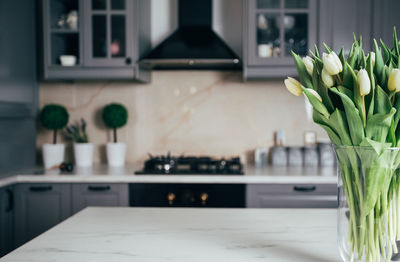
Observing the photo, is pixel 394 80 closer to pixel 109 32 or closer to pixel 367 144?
pixel 367 144

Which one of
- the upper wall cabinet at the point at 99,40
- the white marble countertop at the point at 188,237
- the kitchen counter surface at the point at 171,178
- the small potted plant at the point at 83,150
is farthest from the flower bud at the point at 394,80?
the small potted plant at the point at 83,150

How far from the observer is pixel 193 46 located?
2820 mm

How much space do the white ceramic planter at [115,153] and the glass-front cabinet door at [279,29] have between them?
1186 millimetres

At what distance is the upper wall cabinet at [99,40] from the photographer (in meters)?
2.81

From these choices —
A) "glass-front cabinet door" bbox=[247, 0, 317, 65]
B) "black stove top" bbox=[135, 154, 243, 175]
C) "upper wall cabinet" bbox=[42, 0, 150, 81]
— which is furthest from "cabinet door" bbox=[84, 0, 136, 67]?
"glass-front cabinet door" bbox=[247, 0, 317, 65]

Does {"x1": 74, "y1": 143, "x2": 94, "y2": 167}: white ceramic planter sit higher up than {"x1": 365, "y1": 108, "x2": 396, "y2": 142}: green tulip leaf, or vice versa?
{"x1": 365, "y1": 108, "x2": 396, "y2": 142}: green tulip leaf

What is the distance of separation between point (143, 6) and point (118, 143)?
1066 millimetres

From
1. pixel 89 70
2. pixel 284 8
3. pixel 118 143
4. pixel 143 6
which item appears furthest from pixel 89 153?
pixel 284 8

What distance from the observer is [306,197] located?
2545 millimetres

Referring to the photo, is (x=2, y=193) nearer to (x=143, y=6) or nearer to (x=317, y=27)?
(x=143, y=6)

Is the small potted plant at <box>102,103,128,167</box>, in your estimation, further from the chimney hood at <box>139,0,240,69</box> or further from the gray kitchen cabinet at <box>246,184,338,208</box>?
the gray kitchen cabinet at <box>246,184,338,208</box>

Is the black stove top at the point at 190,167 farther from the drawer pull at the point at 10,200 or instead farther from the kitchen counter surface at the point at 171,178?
the drawer pull at the point at 10,200

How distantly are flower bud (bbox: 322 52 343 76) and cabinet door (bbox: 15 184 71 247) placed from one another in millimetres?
2147

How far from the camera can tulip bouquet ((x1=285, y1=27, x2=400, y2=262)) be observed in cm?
88
